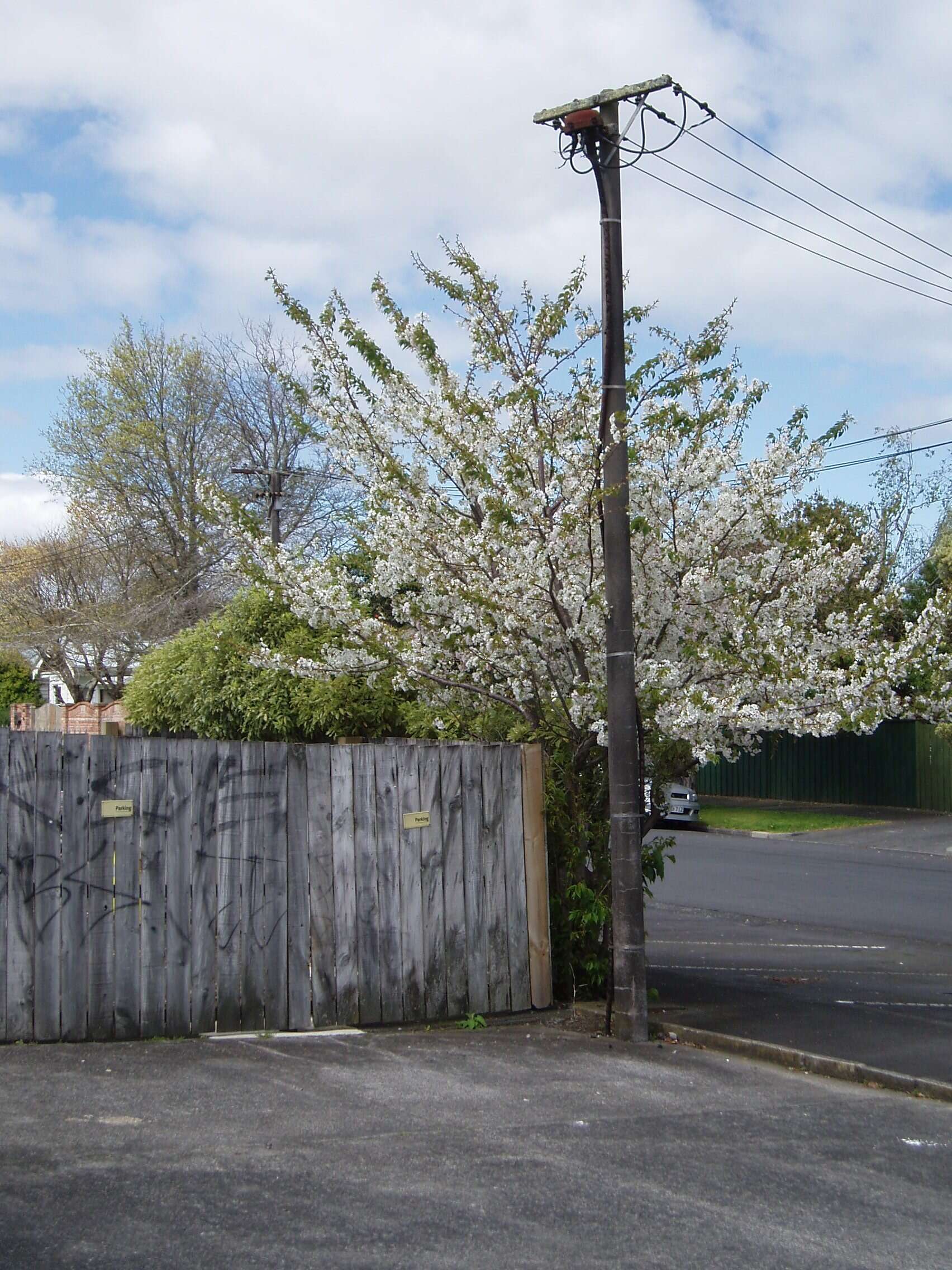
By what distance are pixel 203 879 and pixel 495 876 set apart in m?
1.95

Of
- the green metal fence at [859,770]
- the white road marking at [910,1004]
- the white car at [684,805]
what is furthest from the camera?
the green metal fence at [859,770]

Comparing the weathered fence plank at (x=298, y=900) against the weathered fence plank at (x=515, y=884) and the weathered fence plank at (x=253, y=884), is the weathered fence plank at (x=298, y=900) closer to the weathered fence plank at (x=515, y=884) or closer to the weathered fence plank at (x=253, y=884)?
the weathered fence plank at (x=253, y=884)

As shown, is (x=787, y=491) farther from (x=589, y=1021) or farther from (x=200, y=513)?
(x=200, y=513)

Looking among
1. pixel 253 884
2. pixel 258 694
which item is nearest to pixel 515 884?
pixel 253 884

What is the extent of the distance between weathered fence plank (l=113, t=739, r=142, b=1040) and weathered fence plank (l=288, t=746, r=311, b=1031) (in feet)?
2.98

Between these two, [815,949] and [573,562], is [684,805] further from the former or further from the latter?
[573,562]

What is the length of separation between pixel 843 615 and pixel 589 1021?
3.30m

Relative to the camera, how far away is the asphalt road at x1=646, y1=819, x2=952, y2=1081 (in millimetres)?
8430

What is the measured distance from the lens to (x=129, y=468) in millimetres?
39781

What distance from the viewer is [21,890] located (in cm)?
727

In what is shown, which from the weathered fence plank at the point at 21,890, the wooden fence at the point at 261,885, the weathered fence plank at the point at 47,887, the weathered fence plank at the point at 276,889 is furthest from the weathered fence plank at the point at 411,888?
the weathered fence plank at the point at 21,890

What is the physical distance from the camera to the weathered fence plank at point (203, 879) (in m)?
7.55

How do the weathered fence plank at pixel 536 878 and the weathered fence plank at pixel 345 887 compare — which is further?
the weathered fence plank at pixel 536 878

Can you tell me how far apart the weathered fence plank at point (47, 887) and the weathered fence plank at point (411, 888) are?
209cm
